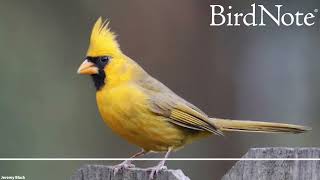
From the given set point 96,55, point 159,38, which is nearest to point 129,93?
point 96,55

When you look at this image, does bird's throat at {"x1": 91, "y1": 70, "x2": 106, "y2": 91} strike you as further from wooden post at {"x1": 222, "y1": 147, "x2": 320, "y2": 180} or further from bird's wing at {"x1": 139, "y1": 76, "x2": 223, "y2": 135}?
wooden post at {"x1": 222, "y1": 147, "x2": 320, "y2": 180}

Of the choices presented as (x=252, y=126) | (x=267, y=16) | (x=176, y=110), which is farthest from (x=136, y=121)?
(x=267, y=16)

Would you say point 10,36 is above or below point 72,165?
above

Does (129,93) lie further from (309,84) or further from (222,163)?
(309,84)

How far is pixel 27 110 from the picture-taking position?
3.08 metres

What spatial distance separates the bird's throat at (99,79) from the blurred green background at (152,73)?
117 millimetres

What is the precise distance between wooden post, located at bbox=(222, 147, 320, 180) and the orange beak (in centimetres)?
93

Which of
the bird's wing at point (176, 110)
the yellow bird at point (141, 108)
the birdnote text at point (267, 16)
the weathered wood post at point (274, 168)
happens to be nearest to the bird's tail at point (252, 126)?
the yellow bird at point (141, 108)

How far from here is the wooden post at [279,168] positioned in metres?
2.04

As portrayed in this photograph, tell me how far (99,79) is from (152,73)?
0.24 metres

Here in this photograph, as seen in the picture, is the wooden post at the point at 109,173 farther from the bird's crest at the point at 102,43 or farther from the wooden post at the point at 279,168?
the bird's crest at the point at 102,43

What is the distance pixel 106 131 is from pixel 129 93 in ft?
0.90

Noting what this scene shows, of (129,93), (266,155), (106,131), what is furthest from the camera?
(106,131)

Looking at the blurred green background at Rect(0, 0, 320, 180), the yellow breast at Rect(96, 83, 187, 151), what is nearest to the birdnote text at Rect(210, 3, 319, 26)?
the blurred green background at Rect(0, 0, 320, 180)
